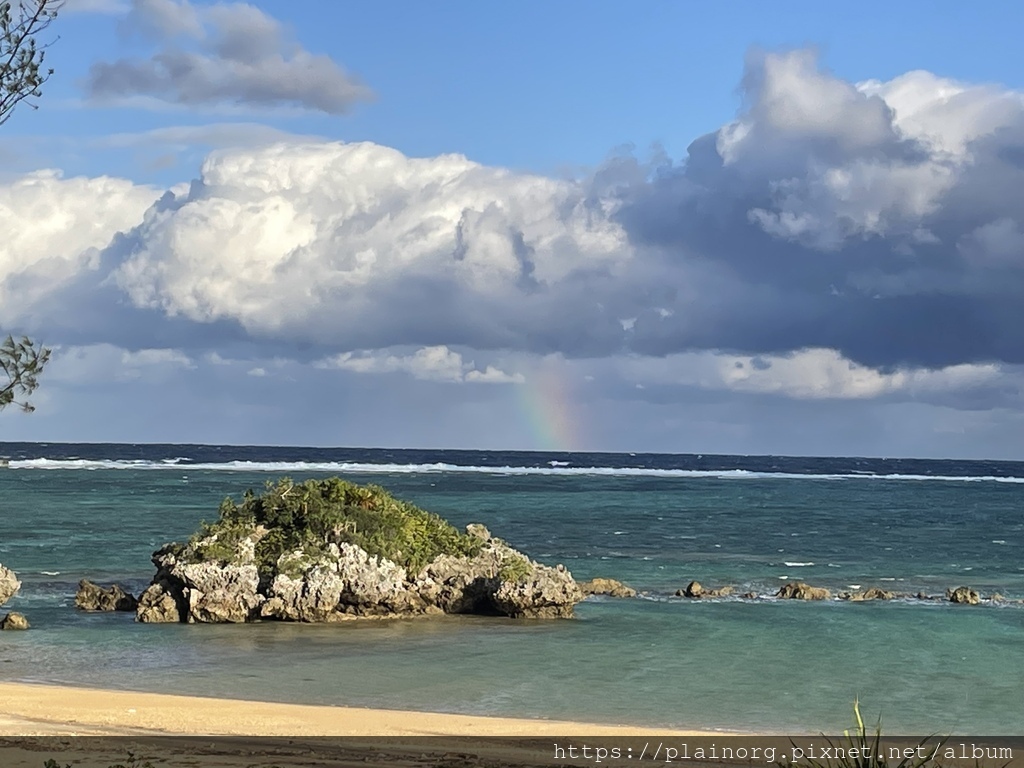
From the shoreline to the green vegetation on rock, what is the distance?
31.2 ft

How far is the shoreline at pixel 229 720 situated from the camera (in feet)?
58.3

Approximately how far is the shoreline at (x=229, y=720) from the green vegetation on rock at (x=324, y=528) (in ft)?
31.2

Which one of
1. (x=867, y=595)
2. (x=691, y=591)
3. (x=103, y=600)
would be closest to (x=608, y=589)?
(x=691, y=591)

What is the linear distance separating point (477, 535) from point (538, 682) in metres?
9.72

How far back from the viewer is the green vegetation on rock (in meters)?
30.4

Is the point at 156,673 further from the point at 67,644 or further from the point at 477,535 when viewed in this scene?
the point at 477,535

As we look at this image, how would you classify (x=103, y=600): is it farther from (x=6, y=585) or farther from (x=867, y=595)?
(x=867, y=595)

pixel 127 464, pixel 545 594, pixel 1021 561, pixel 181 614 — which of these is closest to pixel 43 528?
pixel 181 614

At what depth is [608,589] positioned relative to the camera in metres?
36.4

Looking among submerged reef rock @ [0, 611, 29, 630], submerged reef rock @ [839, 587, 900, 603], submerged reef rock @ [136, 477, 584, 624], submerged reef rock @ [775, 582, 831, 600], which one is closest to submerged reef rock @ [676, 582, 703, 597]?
submerged reef rock @ [775, 582, 831, 600]

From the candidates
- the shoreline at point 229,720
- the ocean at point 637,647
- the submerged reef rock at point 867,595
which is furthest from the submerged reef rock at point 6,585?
the submerged reef rock at point 867,595

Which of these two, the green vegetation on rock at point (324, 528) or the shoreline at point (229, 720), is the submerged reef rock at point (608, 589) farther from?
the shoreline at point (229, 720)

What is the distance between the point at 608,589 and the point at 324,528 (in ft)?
30.9

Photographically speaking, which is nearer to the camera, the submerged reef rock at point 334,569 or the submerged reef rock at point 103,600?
the submerged reef rock at point 334,569
